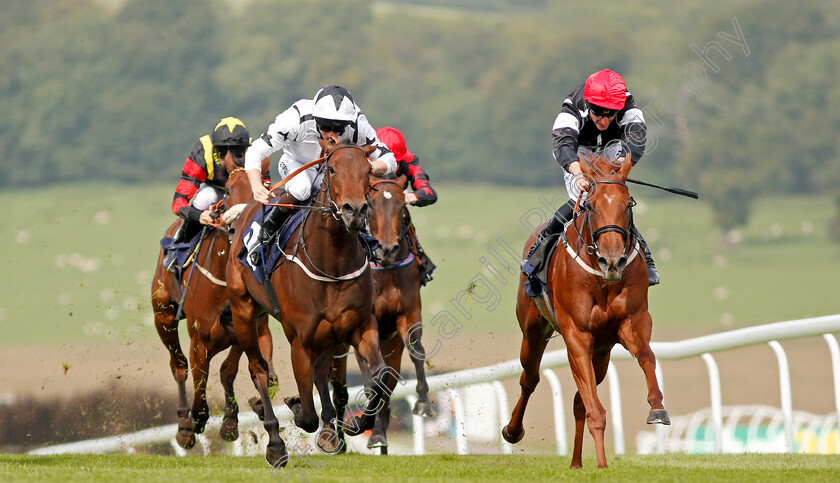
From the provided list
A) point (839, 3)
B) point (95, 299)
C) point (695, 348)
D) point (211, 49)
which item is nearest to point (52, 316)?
point (95, 299)

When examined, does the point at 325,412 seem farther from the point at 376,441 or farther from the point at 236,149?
the point at 236,149

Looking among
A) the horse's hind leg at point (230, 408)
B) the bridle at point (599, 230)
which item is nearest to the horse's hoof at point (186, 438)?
the horse's hind leg at point (230, 408)

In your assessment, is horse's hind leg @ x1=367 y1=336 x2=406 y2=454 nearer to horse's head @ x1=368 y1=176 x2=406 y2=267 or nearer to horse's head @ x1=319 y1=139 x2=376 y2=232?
horse's head @ x1=368 y1=176 x2=406 y2=267

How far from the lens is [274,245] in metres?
7.45

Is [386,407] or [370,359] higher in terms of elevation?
[370,359]

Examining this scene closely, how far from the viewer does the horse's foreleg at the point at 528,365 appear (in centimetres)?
797

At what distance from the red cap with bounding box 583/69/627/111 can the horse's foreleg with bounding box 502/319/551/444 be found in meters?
1.66

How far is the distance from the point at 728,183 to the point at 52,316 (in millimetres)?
29004

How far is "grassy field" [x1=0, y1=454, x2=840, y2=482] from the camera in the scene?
6027 mm

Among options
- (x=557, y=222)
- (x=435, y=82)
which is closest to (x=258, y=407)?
(x=557, y=222)

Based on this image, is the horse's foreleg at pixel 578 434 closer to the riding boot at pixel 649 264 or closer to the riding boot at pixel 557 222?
the riding boot at pixel 649 264

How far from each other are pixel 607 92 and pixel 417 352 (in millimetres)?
2823

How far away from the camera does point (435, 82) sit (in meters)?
61.6

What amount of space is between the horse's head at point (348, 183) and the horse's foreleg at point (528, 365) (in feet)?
6.40
